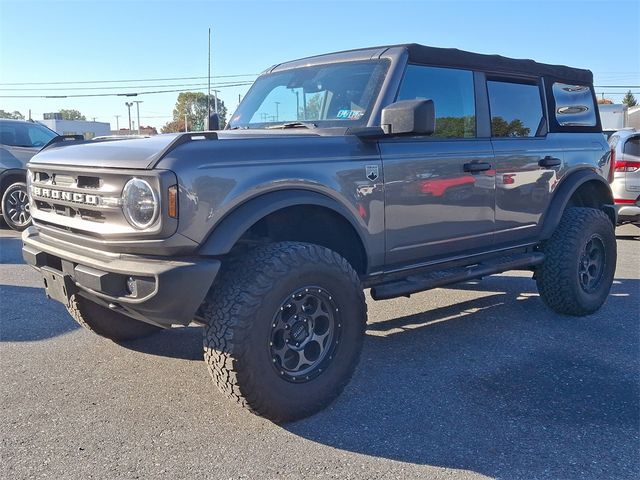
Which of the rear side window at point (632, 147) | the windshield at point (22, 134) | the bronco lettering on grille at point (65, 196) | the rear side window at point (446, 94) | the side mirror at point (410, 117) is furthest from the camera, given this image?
the windshield at point (22, 134)

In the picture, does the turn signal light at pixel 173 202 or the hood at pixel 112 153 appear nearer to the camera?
the turn signal light at pixel 173 202

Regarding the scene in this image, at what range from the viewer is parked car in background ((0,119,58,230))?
30.3 ft

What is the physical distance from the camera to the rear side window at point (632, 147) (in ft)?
31.1

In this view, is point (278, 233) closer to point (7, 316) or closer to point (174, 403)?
point (174, 403)

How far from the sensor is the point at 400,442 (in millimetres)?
2975

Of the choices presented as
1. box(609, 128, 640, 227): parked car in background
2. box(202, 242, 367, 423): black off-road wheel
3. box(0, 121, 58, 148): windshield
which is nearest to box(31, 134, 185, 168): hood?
box(202, 242, 367, 423): black off-road wheel

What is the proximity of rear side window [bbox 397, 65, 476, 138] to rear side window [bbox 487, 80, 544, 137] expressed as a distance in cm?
25

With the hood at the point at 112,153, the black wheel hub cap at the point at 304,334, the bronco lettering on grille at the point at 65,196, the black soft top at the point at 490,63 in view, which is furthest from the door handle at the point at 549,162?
the bronco lettering on grille at the point at 65,196

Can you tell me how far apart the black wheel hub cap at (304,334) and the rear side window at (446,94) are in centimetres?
150

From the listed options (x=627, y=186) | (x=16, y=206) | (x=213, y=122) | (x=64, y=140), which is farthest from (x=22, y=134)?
(x=627, y=186)

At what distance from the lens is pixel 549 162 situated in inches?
188

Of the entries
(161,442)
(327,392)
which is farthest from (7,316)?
(327,392)

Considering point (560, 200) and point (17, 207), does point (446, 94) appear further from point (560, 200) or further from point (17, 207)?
point (17, 207)

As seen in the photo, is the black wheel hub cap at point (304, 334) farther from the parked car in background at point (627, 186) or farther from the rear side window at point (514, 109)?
the parked car in background at point (627, 186)
